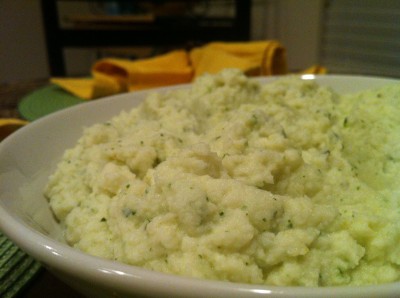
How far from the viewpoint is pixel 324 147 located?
2.27 feet

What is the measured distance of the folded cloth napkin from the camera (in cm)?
134

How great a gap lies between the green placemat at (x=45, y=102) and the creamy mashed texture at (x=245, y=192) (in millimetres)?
427

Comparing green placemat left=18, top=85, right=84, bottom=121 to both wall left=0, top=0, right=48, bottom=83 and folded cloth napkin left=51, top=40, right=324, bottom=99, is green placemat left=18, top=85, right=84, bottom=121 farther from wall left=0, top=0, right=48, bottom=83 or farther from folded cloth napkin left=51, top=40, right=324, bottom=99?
wall left=0, top=0, right=48, bottom=83

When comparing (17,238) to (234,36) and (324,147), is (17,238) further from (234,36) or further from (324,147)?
(234,36)

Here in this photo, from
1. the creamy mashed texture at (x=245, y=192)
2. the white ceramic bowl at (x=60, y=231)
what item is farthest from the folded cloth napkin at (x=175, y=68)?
the creamy mashed texture at (x=245, y=192)

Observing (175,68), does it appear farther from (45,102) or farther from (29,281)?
(29,281)

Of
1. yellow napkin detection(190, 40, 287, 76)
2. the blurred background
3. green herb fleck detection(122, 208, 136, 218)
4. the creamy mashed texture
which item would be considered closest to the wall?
the blurred background

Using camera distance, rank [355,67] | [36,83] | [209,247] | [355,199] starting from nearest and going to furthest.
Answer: [209,247] < [355,199] < [36,83] < [355,67]

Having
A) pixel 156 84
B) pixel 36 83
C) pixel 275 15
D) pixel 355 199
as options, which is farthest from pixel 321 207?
pixel 275 15

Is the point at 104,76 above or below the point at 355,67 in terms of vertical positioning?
above

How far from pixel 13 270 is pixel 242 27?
6.64 ft

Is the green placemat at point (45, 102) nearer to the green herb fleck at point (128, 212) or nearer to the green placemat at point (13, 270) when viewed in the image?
the green placemat at point (13, 270)

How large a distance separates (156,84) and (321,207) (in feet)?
3.17

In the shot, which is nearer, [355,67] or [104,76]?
[104,76]
